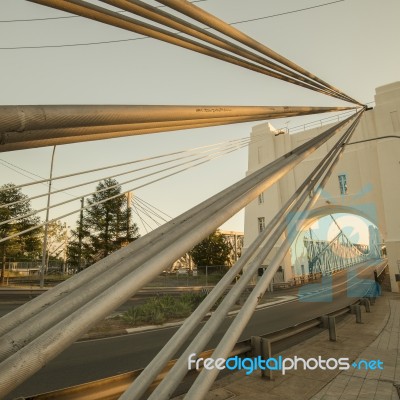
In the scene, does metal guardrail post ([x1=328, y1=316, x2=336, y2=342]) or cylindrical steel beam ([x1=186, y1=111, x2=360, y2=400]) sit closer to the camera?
cylindrical steel beam ([x1=186, y1=111, x2=360, y2=400])

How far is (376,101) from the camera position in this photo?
2530cm

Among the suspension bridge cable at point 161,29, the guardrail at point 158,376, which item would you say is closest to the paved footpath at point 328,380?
the guardrail at point 158,376

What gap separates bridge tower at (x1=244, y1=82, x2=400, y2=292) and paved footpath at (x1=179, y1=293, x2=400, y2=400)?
50.9ft

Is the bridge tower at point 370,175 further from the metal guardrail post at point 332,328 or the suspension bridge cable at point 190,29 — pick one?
the suspension bridge cable at point 190,29

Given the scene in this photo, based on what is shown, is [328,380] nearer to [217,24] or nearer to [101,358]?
[101,358]

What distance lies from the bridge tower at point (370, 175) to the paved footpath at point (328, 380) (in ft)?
50.9

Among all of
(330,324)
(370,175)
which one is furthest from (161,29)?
(370,175)

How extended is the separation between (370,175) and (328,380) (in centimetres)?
2437

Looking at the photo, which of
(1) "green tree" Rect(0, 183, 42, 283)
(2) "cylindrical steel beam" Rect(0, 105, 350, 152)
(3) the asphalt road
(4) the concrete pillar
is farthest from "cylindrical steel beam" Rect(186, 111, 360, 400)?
(1) "green tree" Rect(0, 183, 42, 283)

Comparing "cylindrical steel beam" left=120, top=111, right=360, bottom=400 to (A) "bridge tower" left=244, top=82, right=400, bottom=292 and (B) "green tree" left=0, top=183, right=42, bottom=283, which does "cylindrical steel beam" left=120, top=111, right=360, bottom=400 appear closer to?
(A) "bridge tower" left=244, top=82, right=400, bottom=292

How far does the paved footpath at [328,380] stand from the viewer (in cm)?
466

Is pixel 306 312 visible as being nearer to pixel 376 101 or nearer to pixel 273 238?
pixel 273 238

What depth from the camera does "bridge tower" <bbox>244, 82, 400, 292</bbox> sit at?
2341 cm

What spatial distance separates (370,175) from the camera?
25359 millimetres
